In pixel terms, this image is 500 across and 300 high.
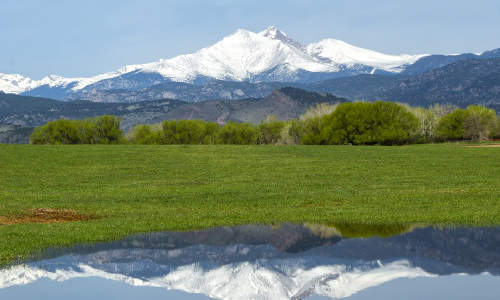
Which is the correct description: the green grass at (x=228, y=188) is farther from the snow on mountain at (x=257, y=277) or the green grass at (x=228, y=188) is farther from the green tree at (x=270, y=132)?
the green tree at (x=270, y=132)

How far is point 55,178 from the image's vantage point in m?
51.2

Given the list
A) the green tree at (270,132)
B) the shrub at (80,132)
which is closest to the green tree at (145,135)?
the shrub at (80,132)

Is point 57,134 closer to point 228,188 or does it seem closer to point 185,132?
point 185,132

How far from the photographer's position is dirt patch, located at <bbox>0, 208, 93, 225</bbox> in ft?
94.1

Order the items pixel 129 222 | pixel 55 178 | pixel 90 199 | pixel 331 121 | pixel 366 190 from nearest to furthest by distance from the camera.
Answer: pixel 129 222
pixel 90 199
pixel 366 190
pixel 55 178
pixel 331 121

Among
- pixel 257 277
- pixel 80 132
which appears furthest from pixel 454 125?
pixel 257 277

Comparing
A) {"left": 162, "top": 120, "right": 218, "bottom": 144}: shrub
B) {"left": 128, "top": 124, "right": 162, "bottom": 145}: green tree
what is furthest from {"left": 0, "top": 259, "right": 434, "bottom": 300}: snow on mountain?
{"left": 128, "top": 124, "right": 162, "bottom": 145}: green tree

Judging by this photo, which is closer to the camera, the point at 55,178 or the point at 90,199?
the point at 90,199

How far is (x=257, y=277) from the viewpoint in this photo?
17484 millimetres

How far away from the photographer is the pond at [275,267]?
1584 cm

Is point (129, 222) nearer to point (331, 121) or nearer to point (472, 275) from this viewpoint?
point (472, 275)

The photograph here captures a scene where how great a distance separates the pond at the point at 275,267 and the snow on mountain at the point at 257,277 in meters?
0.03

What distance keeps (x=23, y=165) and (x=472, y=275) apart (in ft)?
175

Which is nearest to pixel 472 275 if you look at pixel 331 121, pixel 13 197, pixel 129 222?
pixel 129 222
